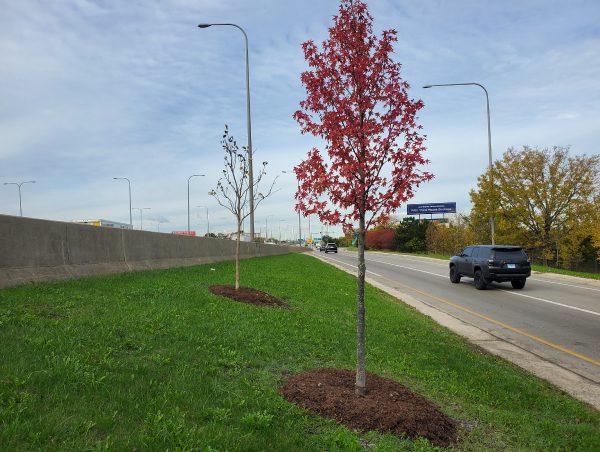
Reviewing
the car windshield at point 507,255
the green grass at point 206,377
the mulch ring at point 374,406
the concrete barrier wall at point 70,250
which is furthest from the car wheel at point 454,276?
the mulch ring at point 374,406

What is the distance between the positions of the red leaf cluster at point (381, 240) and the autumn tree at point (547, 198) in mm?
41951

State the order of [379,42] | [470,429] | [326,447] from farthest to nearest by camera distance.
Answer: [379,42]
[470,429]
[326,447]

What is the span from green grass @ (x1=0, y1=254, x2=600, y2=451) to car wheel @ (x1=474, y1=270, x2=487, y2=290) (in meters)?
10.3

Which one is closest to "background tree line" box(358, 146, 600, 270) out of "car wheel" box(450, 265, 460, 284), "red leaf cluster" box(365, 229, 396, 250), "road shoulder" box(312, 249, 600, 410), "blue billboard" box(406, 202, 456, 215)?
"car wheel" box(450, 265, 460, 284)

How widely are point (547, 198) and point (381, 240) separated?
47973 millimetres

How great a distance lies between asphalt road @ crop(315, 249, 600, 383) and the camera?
348 inches

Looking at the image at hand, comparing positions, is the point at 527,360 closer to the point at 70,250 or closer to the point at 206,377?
the point at 206,377

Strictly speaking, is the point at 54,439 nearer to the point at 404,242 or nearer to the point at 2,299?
the point at 2,299

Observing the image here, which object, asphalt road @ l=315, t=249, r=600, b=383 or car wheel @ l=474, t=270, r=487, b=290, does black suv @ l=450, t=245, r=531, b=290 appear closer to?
car wheel @ l=474, t=270, r=487, b=290

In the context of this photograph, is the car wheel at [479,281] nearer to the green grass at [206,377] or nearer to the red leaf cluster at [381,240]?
the green grass at [206,377]

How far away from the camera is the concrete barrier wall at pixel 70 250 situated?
889 cm

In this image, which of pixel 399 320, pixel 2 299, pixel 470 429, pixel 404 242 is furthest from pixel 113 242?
pixel 404 242

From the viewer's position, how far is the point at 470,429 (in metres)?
4.53

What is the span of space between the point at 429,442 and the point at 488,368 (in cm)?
341
